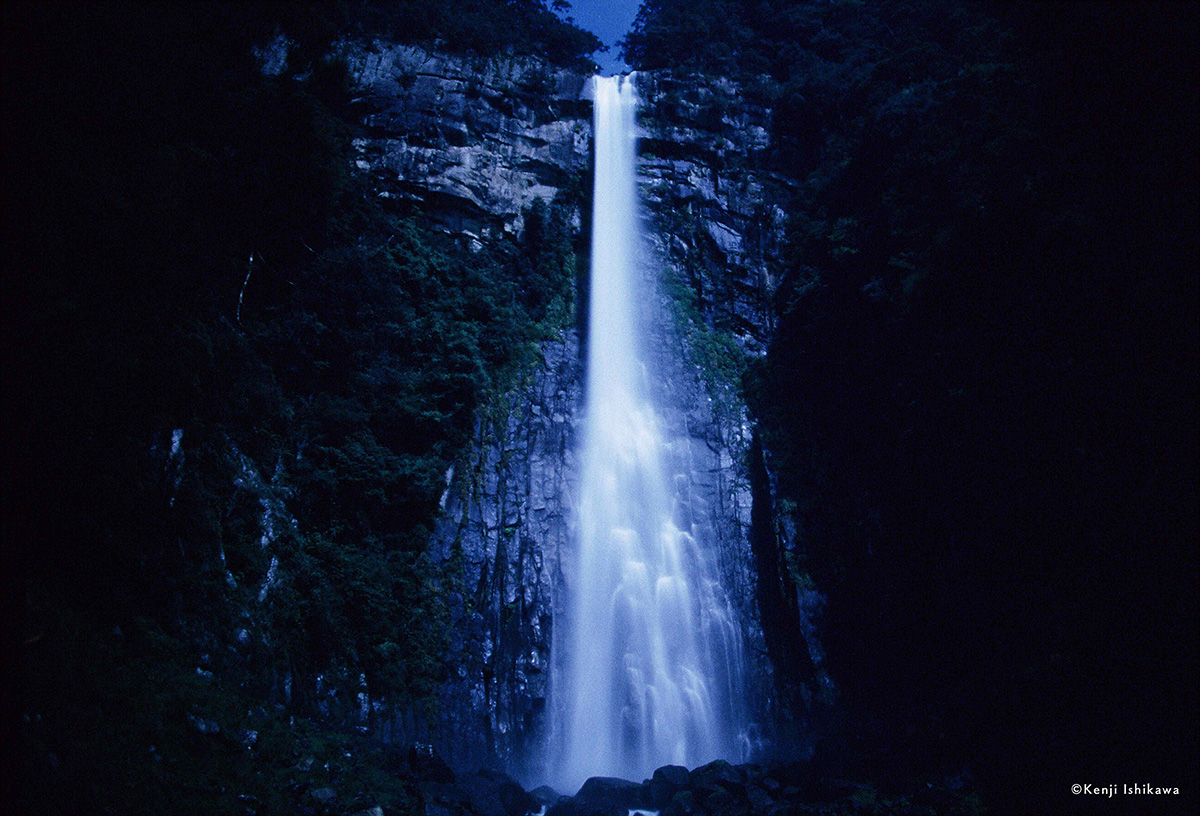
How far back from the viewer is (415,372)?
13.1m

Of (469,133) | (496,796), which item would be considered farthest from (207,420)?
(469,133)

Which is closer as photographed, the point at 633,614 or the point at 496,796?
the point at 496,796

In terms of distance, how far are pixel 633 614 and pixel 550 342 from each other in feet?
23.1

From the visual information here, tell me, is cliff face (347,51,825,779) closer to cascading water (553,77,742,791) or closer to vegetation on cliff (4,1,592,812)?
cascading water (553,77,742,791)

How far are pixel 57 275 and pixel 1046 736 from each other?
12720mm

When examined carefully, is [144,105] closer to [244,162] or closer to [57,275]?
[57,275]

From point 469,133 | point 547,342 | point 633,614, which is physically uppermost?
point 469,133

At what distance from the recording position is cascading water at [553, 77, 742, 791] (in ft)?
37.1

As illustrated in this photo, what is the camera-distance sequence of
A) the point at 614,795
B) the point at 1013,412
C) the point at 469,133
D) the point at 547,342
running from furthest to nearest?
the point at 469,133, the point at 547,342, the point at 1013,412, the point at 614,795

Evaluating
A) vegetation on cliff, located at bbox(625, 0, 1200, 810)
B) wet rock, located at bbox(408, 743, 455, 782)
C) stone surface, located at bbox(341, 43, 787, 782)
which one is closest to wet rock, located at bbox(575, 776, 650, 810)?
stone surface, located at bbox(341, 43, 787, 782)

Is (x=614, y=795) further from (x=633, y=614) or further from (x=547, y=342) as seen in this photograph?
(x=547, y=342)

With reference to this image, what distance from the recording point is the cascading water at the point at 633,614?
1130 cm

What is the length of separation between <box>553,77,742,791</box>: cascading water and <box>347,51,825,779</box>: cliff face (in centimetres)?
44

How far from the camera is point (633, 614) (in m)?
12.5
